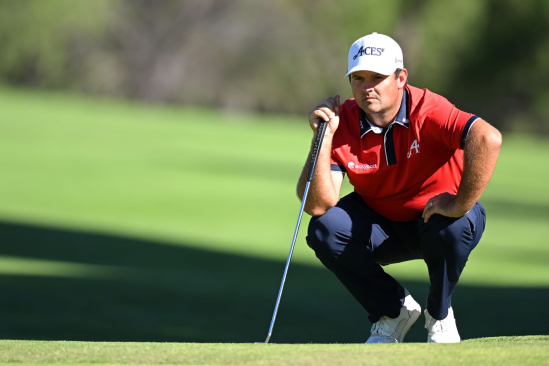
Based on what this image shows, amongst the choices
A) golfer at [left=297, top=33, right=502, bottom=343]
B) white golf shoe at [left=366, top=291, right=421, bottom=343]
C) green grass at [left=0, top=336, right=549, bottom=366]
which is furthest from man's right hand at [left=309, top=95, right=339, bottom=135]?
green grass at [left=0, top=336, right=549, bottom=366]

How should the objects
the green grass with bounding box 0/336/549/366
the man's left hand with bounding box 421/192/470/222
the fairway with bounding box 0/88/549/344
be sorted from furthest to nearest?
the fairway with bounding box 0/88/549/344 → the man's left hand with bounding box 421/192/470/222 → the green grass with bounding box 0/336/549/366

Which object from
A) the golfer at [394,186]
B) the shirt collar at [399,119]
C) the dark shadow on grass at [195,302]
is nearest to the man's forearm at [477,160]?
the golfer at [394,186]

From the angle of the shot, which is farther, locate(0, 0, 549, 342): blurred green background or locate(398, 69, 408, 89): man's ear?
locate(0, 0, 549, 342): blurred green background

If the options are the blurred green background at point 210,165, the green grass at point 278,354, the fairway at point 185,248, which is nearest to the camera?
the green grass at point 278,354

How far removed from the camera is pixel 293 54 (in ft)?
164

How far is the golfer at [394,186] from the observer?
427cm

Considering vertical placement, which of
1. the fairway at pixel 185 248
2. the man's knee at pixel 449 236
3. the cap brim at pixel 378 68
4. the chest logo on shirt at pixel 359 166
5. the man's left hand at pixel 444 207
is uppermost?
the cap brim at pixel 378 68

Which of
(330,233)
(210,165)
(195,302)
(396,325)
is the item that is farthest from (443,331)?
(210,165)

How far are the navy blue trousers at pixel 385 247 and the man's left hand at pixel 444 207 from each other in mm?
38

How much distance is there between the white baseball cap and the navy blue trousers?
724mm

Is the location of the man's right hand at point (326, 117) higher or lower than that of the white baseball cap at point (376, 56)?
lower

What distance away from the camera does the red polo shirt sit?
Answer: 436 cm

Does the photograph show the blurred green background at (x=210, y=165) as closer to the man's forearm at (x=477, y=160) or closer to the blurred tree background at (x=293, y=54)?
the blurred tree background at (x=293, y=54)

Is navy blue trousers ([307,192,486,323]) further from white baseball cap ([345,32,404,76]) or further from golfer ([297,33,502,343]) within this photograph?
white baseball cap ([345,32,404,76])
